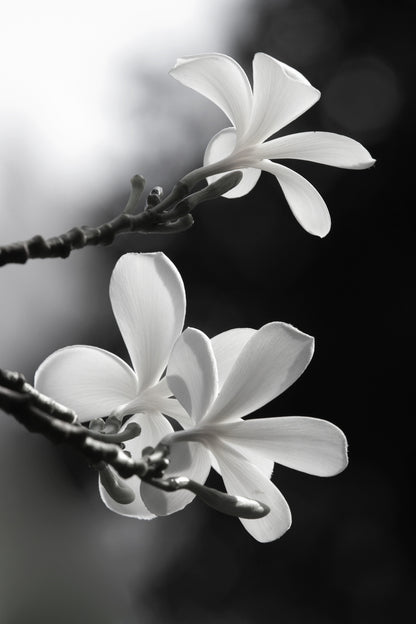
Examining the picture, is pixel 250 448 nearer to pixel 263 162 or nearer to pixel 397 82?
pixel 263 162

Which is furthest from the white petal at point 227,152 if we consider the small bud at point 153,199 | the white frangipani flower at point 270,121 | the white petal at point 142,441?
the white petal at point 142,441

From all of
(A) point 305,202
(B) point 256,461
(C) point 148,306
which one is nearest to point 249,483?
(B) point 256,461

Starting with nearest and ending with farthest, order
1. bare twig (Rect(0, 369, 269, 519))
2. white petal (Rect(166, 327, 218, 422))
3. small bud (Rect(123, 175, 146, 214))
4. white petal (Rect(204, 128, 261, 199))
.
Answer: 1. bare twig (Rect(0, 369, 269, 519))
2. white petal (Rect(166, 327, 218, 422))
3. small bud (Rect(123, 175, 146, 214))
4. white petal (Rect(204, 128, 261, 199))

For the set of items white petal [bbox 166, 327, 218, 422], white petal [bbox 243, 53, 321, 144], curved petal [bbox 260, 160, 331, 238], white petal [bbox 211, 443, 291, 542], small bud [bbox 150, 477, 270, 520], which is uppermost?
white petal [bbox 243, 53, 321, 144]

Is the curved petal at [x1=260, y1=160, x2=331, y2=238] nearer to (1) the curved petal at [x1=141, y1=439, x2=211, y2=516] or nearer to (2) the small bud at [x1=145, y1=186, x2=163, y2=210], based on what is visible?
(2) the small bud at [x1=145, y1=186, x2=163, y2=210]

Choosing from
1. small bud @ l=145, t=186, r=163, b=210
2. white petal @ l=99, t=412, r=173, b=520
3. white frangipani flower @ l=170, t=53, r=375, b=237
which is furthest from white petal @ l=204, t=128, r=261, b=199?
white petal @ l=99, t=412, r=173, b=520

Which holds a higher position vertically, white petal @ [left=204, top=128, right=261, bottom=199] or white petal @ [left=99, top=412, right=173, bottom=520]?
white petal @ [left=204, top=128, right=261, bottom=199]

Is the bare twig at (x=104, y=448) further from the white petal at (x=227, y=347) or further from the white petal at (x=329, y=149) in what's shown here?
the white petal at (x=329, y=149)
